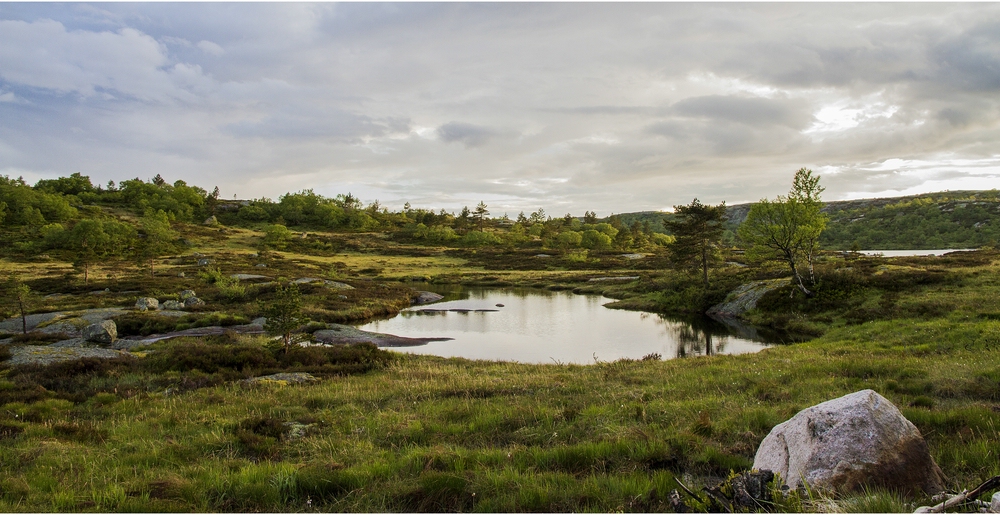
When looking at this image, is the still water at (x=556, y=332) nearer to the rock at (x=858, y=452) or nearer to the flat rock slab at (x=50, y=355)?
the flat rock slab at (x=50, y=355)

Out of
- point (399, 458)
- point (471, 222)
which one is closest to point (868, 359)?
point (399, 458)

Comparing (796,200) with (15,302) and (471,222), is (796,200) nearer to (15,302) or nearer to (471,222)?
(15,302)

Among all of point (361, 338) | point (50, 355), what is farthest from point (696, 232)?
point (50, 355)

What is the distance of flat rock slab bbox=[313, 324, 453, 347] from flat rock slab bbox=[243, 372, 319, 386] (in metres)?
11.2

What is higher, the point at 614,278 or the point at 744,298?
the point at 744,298

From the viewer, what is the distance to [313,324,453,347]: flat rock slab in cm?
3011

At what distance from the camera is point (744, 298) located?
143 feet

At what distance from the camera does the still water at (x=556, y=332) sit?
29891mm

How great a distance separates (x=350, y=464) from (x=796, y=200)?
42.0 m

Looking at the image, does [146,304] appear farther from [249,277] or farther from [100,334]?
[249,277]

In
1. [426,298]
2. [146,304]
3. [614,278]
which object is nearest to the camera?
[146,304]

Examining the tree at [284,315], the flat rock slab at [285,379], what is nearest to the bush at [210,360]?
the tree at [284,315]

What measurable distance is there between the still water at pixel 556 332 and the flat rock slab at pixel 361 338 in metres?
1.22

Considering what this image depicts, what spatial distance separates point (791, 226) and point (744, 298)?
8119 millimetres
